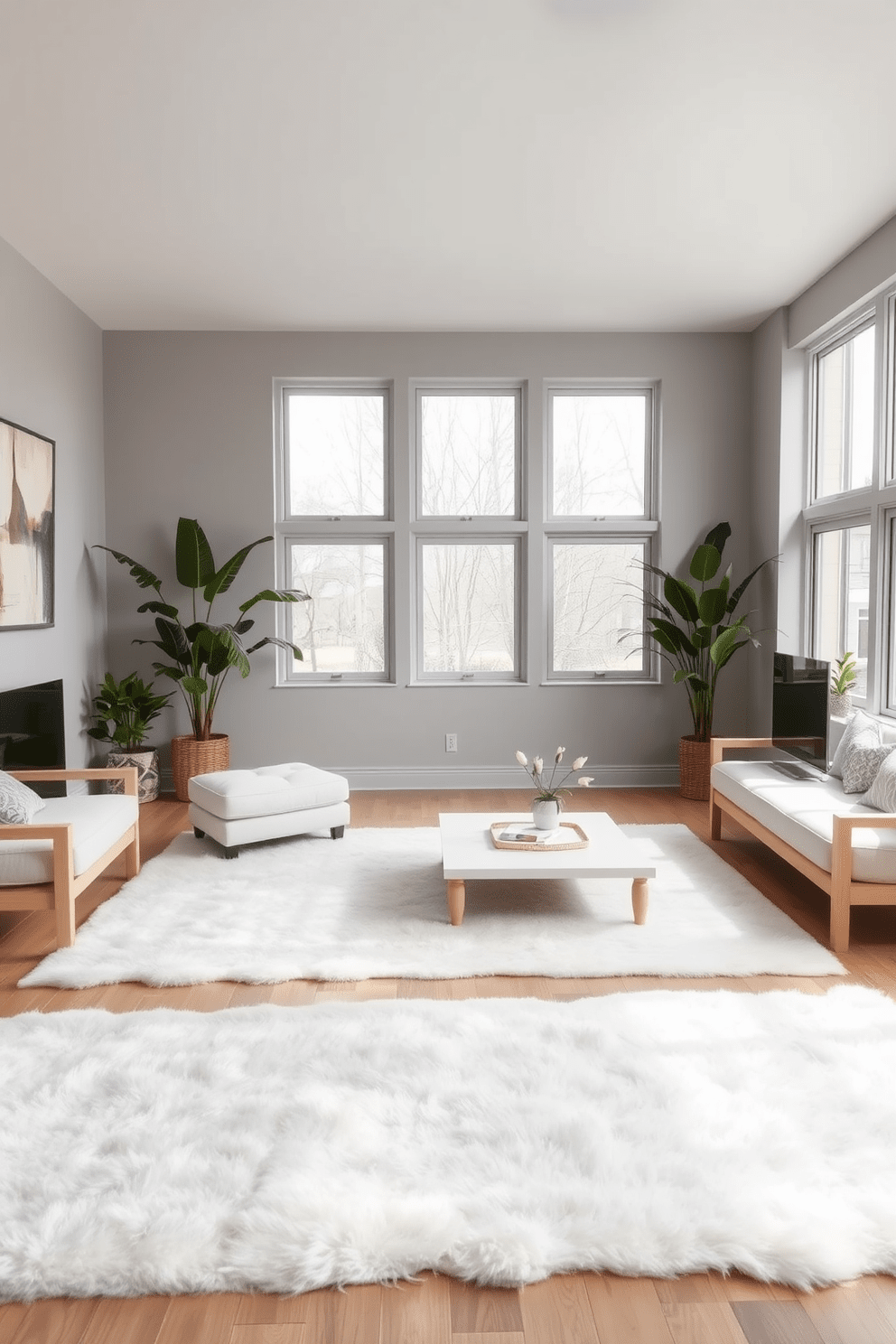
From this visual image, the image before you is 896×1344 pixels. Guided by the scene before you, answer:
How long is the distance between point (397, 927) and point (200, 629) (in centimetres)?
296

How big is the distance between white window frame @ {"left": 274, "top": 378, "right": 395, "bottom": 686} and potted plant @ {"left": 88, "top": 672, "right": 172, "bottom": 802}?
0.92 m

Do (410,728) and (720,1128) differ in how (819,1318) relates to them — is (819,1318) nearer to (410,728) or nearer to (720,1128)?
(720,1128)

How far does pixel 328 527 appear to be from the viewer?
650 centimetres

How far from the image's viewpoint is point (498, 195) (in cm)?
426

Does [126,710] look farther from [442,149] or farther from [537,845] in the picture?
[442,149]

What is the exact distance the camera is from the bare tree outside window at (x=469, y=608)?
6629mm

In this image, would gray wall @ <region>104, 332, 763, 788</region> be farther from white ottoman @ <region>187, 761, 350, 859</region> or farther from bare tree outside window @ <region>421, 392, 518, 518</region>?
white ottoman @ <region>187, 761, 350, 859</region>

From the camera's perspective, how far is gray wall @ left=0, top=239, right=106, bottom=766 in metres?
4.87

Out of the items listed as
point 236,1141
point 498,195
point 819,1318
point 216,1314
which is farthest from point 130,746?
point 819,1318

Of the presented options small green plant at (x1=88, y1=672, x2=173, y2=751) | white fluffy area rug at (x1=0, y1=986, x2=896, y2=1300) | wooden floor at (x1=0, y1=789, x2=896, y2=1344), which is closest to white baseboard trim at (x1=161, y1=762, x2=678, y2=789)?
small green plant at (x1=88, y1=672, x2=173, y2=751)

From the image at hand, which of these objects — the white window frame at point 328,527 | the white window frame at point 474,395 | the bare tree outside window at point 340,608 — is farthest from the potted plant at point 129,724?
the white window frame at point 474,395

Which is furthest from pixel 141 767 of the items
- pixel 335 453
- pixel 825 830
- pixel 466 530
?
pixel 825 830

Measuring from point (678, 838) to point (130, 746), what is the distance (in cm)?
346

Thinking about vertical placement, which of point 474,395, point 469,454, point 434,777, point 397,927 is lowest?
point 397,927
